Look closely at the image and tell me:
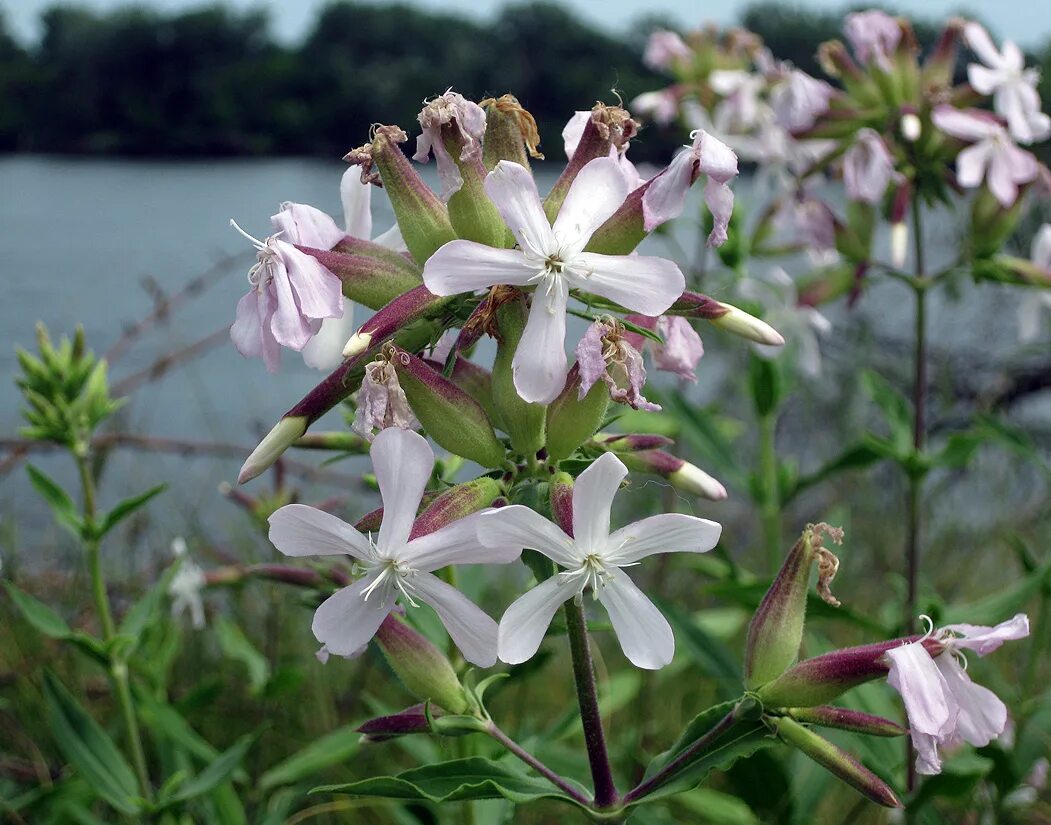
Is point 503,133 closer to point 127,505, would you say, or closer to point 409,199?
point 409,199

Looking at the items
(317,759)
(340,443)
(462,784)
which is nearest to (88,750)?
(317,759)

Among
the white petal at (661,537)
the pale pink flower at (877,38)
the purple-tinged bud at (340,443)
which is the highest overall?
the pale pink flower at (877,38)

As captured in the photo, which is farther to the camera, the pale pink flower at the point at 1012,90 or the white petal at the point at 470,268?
the pale pink flower at the point at 1012,90

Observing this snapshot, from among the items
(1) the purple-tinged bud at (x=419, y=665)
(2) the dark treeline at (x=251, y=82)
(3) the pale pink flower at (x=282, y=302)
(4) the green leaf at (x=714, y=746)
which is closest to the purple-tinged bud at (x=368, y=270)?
(3) the pale pink flower at (x=282, y=302)

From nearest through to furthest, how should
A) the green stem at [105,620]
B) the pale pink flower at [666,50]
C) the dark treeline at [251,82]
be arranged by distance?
1. the green stem at [105,620]
2. the pale pink flower at [666,50]
3. the dark treeline at [251,82]

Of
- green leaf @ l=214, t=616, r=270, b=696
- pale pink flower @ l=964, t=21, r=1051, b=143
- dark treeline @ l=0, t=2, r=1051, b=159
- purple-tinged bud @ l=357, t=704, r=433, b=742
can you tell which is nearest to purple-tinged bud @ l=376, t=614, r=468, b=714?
purple-tinged bud @ l=357, t=704, r=433, b=742

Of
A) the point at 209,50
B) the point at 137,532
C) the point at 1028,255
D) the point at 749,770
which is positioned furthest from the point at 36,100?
the point at 749,770

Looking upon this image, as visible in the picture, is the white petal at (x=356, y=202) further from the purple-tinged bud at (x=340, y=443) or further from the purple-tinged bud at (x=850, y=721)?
the purple-tinged bud at (x=850, y=721)

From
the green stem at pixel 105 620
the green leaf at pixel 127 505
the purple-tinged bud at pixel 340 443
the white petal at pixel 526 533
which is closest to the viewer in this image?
the white petal at pixel 526 533
